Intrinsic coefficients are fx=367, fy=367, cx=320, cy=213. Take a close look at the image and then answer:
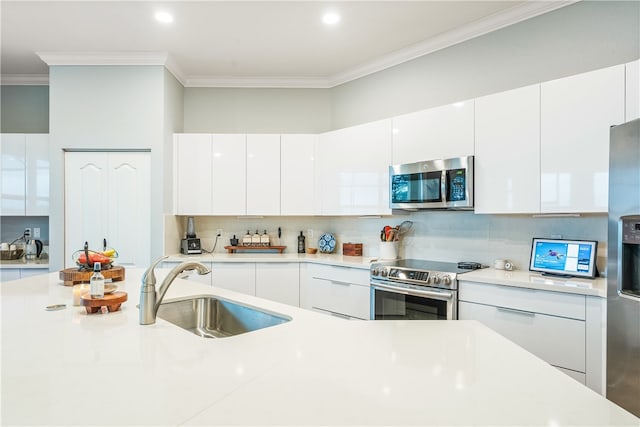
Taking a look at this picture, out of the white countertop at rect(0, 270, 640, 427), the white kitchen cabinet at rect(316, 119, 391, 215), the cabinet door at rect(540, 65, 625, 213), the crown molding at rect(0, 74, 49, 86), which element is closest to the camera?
the white countertop at rect(0, 270, 640, 427)

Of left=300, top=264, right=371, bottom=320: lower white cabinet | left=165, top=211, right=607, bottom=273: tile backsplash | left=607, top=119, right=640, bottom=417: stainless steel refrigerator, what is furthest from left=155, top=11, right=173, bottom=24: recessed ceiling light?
left=607, top=119, right=640, bottom=417: stainless steel refrigerator

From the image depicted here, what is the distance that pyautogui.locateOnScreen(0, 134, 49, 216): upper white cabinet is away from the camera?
3855 mm

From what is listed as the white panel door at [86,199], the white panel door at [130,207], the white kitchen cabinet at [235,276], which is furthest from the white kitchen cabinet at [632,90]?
the white panel door at [86,199]

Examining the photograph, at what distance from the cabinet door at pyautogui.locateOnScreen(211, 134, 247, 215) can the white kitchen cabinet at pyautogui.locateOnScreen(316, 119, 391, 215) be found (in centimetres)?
80

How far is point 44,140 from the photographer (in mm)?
3863

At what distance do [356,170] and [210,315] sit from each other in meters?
2.01

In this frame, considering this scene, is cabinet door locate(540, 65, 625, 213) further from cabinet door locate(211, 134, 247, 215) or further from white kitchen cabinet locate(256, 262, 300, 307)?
cabinet door locate(211, 134, 247, 215)

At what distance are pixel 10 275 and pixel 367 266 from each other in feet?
11.5

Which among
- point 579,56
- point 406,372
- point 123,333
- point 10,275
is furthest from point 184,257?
point 579,56

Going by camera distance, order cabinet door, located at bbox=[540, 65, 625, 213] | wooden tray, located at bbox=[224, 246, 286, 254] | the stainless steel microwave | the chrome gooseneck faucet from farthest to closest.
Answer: wooden tray, located at bbox=[224, 246, 286, 254] < the stainless steel microwave < cabinet door, located at bbox=[540, 65, 625, 213] < the chrome gooseneck faucet

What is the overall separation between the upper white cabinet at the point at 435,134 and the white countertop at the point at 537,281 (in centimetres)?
91

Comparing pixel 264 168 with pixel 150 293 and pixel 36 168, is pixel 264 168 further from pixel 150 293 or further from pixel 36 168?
pixel 150 293

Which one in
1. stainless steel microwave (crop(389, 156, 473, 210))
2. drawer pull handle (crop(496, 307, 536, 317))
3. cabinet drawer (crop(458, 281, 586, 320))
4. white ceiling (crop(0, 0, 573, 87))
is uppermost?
white ceiling (crop(0, 0, 573, 87))

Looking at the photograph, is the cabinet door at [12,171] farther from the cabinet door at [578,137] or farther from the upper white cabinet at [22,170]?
the cabinet door at [578,137]
